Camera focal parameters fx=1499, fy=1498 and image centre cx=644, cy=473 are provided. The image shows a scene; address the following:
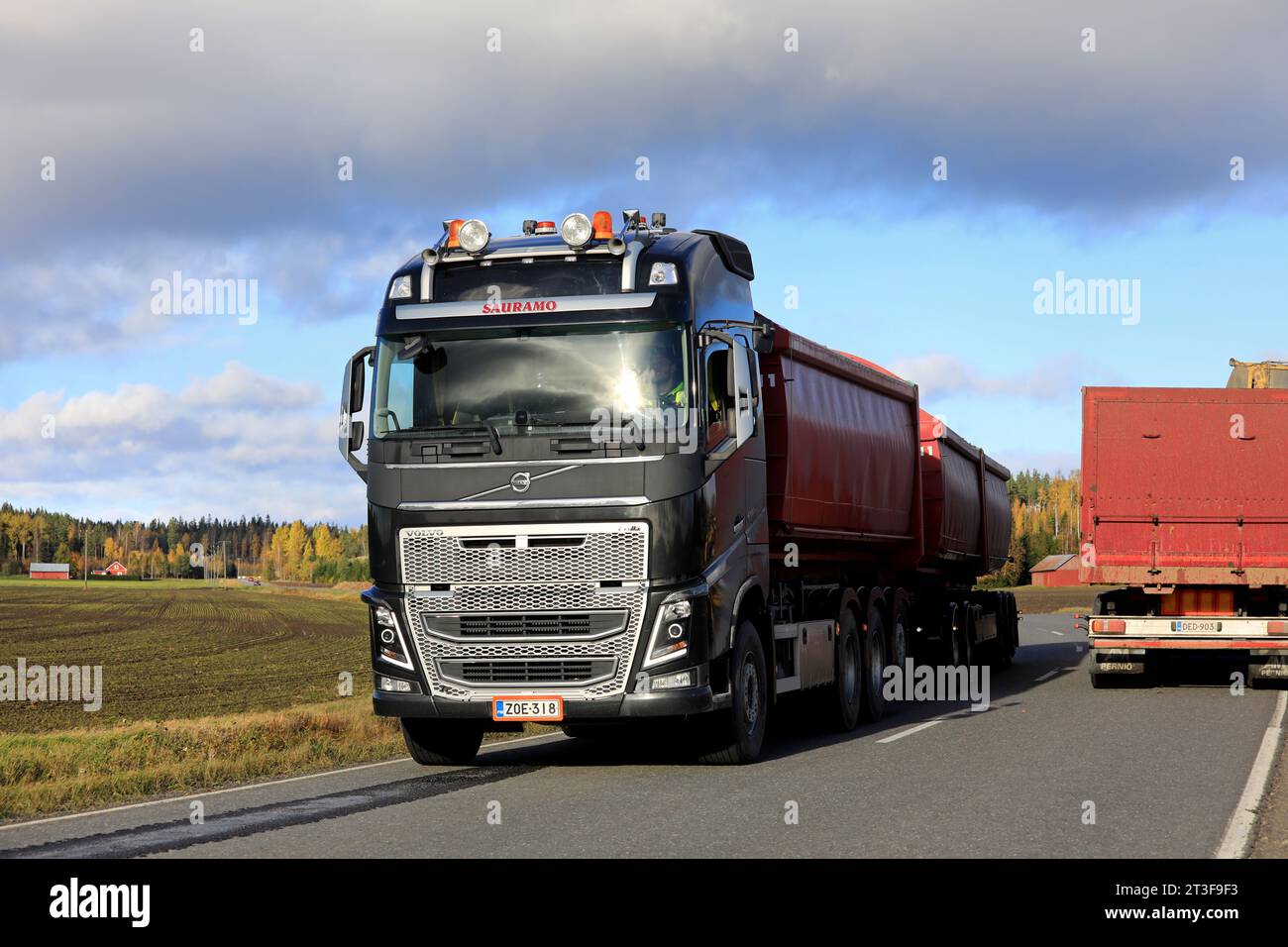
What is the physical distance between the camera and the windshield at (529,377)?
10820 millimetres

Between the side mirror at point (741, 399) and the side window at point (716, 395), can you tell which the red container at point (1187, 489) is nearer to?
the side mirror at point (741, 399)

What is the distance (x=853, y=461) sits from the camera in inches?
616

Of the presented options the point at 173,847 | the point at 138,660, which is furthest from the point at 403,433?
the point at 138,660

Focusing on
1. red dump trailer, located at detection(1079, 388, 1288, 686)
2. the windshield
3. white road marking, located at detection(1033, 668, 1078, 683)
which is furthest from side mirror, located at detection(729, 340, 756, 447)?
white road marking, located at detection(1033, 668, 1078, 683)

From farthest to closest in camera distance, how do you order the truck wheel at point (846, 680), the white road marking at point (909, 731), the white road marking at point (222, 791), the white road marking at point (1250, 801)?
the truck wheel at point (846, 680), the white road marking at point (909, 731), the white road marking at point (222, 791), the white road marking at point (1250, 801)

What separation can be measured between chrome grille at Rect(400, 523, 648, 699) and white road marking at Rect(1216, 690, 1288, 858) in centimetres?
413

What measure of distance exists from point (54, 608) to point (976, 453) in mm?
86063

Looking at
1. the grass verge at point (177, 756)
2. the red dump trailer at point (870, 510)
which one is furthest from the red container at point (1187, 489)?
the grass verge at point (177, 756)

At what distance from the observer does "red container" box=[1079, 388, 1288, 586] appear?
18.5 meters

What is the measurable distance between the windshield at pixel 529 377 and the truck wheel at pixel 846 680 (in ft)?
16.1

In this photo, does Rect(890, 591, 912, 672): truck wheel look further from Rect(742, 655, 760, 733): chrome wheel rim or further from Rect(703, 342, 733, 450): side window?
Rect(703, 342, 733, 450): side window

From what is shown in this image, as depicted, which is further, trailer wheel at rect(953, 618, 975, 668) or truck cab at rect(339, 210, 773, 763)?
trailer wheel at rect(953, 618, 975, 668)

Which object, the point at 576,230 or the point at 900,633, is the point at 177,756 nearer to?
the point at 576,230

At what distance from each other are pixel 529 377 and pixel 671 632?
2.12 m
